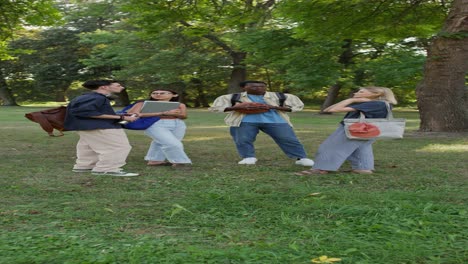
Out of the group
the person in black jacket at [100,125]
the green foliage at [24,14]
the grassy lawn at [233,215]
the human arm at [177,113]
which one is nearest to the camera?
the grassy lawn at [233,215]

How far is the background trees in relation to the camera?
15.3 meters

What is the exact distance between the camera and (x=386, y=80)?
2408 centimetres

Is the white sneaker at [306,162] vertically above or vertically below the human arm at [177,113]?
below

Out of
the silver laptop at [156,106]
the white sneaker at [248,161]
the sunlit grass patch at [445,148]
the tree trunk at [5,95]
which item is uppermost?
the silver laptop at [156,106]

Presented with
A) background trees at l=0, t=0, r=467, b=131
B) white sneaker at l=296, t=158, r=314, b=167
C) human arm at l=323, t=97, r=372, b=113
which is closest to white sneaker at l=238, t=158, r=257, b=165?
white sneaker at l=296, t=158, r=314, b=167

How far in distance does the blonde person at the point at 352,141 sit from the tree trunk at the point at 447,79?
6753mm

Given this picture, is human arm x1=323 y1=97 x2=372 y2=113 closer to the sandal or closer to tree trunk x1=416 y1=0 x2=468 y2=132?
the sandal

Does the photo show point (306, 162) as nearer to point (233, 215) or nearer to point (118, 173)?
point (118, 173)

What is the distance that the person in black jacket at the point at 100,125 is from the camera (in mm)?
7340

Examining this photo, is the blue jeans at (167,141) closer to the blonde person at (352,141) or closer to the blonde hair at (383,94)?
the blonde person at (352,141)

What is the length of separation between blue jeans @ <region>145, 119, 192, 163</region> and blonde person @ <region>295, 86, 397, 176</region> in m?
1.89

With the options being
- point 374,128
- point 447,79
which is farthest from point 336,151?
point 447,79

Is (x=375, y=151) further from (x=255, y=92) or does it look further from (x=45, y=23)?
(x=45, y=23)

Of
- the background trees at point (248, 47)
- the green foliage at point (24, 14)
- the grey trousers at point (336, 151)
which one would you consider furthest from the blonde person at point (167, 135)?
the background trees at point (248, 47)
